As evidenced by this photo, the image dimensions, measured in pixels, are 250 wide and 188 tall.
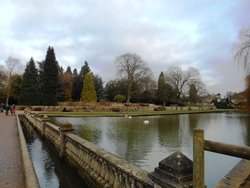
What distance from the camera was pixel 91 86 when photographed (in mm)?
65000

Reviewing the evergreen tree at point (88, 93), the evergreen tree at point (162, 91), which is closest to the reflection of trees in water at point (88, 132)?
the evergreen tree at point (88, 93)

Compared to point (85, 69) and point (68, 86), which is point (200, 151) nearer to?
point (68, 86)

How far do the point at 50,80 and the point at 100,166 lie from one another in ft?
184

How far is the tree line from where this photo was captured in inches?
2362

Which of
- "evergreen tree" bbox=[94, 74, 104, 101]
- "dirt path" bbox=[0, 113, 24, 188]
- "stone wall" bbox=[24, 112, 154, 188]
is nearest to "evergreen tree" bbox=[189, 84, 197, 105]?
"evergreen tree" bbox=[94, 74, 104, 101]

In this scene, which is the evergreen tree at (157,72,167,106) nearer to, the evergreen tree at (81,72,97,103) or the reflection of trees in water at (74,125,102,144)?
the evergreen tree at (81,72,97,103)

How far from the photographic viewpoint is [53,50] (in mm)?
63156

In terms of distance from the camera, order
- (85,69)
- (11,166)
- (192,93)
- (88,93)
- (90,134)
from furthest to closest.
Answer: (85,69) → (192,93) → (88,93) → (90,134) → (11,166)

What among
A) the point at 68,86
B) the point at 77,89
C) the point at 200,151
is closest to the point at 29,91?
the point at 77,89

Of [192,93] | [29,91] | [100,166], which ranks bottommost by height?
[100,166]

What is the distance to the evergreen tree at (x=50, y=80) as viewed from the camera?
195ft

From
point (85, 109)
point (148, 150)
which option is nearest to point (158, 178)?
point (148, 150)

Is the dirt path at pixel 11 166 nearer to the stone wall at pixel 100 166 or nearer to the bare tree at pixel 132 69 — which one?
the stone wall at pixel 100 166

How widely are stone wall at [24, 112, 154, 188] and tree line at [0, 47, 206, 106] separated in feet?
168
